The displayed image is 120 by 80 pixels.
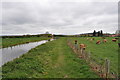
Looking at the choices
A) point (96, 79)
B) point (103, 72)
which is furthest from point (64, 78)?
point (103, 72)

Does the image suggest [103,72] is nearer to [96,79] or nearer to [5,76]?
[96,79]

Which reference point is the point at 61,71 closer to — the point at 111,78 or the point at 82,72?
the point at 82,72

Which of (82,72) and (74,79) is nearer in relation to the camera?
(74,79)

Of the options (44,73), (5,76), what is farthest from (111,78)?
(5,76)

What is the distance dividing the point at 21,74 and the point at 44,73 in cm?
170

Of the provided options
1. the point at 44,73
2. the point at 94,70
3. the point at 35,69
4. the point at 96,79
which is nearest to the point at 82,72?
the point at 94,70

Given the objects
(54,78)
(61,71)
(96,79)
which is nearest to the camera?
(96,79)

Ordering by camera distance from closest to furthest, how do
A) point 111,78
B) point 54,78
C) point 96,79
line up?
1. point 111,78
2. point 96,79
3. point 54,78

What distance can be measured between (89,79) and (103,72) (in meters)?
1.10

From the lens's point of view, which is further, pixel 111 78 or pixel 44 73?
pixel 44 73

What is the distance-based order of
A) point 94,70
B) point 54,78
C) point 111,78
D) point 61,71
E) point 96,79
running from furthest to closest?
point 61,71 < point 94,70 < point 54,78 < point 96,79 < point 111,78

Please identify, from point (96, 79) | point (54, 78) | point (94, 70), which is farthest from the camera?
point (94, 70)

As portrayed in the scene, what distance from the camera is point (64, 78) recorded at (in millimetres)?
7629

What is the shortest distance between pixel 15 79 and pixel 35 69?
2179 millimetres
